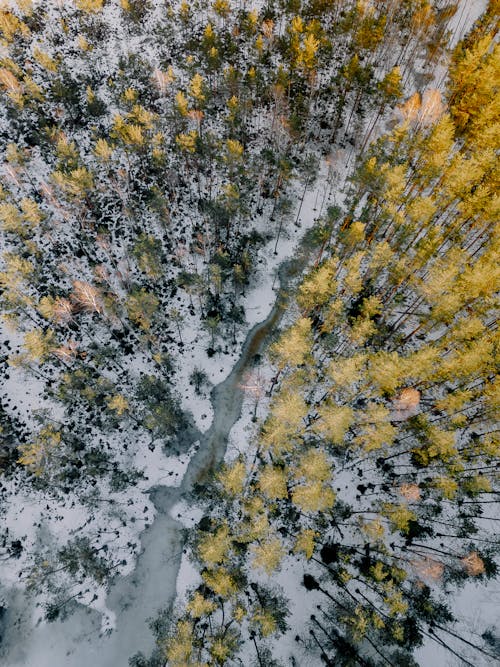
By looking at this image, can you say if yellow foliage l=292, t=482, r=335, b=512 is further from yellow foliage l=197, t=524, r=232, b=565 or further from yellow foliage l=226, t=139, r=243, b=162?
yellow foliage l=226, t=139, r=243, b=162

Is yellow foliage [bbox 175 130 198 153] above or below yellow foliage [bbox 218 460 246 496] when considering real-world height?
above

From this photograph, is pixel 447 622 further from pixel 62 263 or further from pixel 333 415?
pixel 62 263

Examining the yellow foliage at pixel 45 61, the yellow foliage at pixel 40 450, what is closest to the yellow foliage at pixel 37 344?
the yellow foliage at pixel 40 450

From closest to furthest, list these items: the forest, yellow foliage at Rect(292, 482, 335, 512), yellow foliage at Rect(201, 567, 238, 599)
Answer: yellow foliage at Rect(292, 482, 335, 512), yellow foliage at Rect(201, 567, 238, 599), the forest

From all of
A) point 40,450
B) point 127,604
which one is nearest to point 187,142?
point 40,450

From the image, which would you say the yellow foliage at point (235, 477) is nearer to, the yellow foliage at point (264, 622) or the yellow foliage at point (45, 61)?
the yellow foliage at point (264, 622)

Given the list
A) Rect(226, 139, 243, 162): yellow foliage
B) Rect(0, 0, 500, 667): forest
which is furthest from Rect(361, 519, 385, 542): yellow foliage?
Rect(226, 139, 243, 162): yellow foliage

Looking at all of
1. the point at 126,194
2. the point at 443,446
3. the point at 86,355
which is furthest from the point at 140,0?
the point at 443,446
